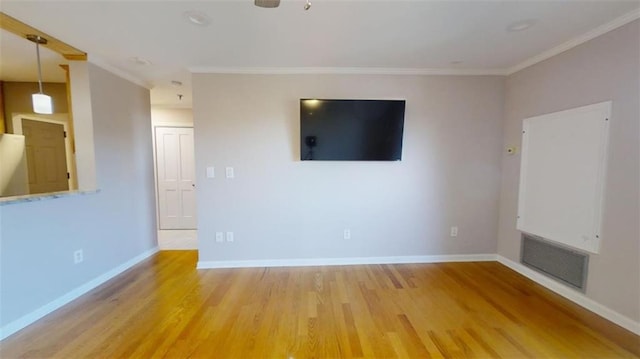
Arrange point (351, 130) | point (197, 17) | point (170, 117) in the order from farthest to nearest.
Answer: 1. point (170, 117)
2. point (351, 130)
3. point (197, 17)

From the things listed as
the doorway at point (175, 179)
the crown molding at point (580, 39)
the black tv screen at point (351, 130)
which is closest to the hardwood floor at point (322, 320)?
the black tv screen at point (351, 130)

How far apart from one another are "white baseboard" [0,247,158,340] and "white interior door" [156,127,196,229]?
63.6 inches

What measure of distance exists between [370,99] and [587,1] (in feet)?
6.00

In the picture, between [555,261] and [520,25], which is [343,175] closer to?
[520,25]

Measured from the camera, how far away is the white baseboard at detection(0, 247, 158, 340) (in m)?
1.92

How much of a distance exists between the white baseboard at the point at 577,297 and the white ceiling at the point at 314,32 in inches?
92.3

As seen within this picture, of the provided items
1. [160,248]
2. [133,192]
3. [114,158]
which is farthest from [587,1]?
[160,248]

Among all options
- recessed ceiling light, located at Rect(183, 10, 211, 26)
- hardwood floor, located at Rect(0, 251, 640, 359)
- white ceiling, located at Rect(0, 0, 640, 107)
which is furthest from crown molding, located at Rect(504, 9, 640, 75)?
recessed ceiling light, located at Rect(183, 10, 211, 26)

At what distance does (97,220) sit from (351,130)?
2.99 m

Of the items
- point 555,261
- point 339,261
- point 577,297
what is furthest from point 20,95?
point 577,297

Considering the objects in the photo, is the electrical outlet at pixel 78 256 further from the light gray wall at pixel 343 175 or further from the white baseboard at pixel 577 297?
the white baseboard at pixel 577 297

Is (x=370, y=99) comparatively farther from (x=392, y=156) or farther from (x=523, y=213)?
(x=523, y=213)

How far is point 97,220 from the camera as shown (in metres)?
2.70

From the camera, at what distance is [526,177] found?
9.31 feet
